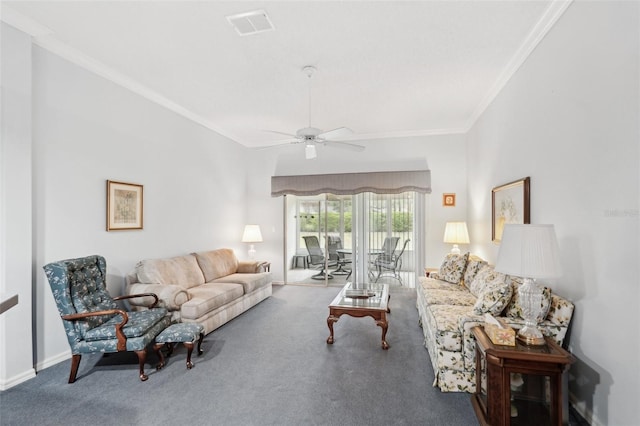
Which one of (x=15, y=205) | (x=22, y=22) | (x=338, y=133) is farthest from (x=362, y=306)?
(x=22, y=22)

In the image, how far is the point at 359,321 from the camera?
3.98 meters

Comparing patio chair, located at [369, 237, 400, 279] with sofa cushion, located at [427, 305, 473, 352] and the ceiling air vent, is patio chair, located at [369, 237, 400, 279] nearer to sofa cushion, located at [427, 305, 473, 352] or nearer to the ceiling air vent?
sofa cushion, located at [427, 305, 473, 352]

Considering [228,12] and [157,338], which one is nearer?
[228,12]

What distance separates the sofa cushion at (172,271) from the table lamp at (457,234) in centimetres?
387

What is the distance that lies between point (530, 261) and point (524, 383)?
2.45 feet

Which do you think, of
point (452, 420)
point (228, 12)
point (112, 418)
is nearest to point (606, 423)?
point (452, 420)

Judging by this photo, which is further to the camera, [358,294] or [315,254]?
[315,254]

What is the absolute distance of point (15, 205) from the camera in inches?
96.2

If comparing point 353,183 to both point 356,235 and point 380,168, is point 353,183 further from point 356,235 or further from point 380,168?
point 356,235

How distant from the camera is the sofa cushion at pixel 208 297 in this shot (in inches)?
130

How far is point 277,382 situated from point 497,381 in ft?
5.39

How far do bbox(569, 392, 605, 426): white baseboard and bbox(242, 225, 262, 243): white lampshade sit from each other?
190 inches

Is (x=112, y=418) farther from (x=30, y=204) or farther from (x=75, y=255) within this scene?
(x=30, y=204)

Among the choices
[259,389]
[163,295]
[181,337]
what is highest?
[163,295]
